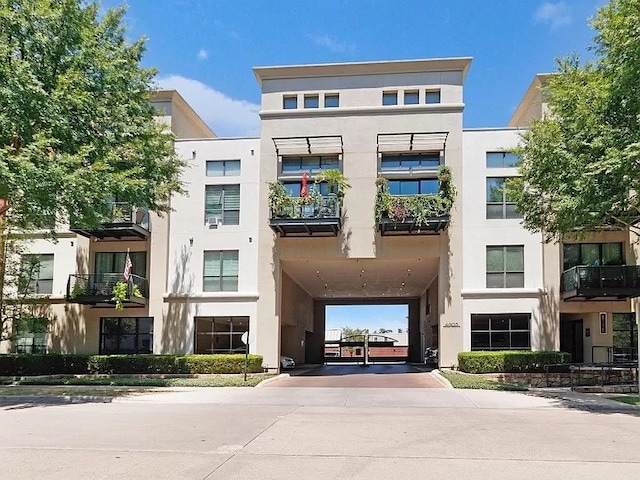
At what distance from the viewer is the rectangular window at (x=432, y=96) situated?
2927 cm

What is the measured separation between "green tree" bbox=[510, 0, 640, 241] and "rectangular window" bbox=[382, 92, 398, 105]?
11225 mm

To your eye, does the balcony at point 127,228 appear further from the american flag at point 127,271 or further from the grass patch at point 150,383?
the grass patch at point 150,383

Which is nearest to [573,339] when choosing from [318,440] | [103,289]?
[103,289]

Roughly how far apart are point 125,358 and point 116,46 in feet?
43.5

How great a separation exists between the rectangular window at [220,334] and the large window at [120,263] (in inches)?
141

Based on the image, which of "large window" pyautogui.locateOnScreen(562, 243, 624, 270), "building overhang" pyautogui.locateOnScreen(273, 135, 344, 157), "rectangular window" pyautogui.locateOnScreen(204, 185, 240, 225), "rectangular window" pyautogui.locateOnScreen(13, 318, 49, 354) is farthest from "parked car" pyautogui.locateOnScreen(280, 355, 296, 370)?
"large window" pyautogui.locateOnScreen(562, 243, 624, 270)

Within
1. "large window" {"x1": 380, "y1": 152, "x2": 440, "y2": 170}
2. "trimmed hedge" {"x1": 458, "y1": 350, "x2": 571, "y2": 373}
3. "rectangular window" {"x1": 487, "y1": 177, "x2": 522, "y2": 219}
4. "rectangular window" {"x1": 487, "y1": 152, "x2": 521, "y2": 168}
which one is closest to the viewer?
"trimmed hedge" {"x1": 458, "y1": 350, "x2": 571, "y2": 373}

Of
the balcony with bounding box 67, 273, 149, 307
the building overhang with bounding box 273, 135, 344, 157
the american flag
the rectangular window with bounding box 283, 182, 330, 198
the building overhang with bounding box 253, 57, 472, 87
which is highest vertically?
the building overhang with bounding box 253, 57, 472, 87

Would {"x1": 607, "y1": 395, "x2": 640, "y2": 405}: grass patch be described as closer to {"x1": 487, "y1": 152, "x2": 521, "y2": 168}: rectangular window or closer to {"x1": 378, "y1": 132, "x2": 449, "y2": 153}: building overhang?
{"x1": 487, "y1": 152, "x2": 521, "y2": 168}: rectangular window

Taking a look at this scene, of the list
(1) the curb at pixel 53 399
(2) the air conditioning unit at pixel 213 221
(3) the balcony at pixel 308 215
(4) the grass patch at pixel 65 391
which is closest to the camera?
(1) the curb at pixel 53 399

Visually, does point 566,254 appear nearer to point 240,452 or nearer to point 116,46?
point 116,46

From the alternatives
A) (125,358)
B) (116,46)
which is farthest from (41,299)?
(116,46)

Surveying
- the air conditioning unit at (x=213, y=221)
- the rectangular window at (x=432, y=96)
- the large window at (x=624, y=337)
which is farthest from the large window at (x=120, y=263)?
the large window at (x=624, y=337)

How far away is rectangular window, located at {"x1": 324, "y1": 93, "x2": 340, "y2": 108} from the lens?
29781 mm
